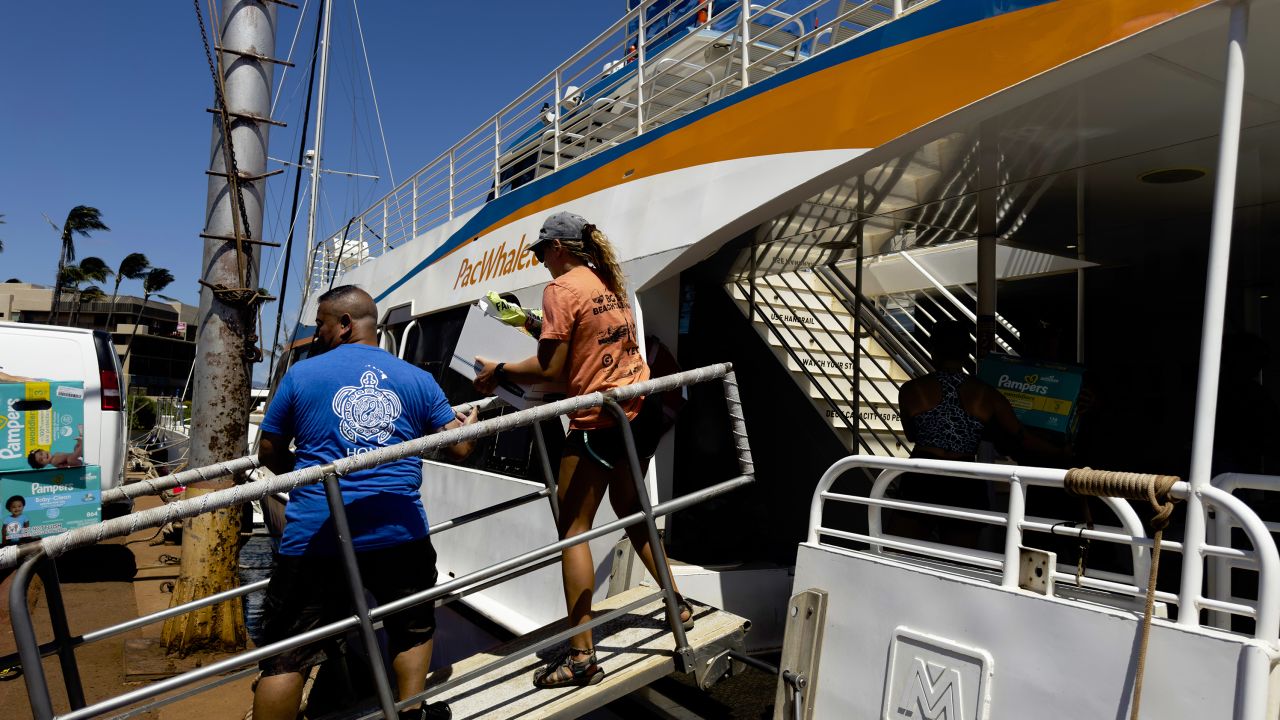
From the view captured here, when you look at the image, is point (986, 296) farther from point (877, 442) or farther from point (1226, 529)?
point (1226, 529)

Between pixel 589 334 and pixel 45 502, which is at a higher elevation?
pixel 589 334

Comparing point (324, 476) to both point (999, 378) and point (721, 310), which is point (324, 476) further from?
point (721, 310)

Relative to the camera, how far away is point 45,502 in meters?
5.85

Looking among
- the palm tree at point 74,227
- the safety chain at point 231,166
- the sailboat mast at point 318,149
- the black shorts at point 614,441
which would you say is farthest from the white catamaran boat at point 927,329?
the palm tree at point 74,227

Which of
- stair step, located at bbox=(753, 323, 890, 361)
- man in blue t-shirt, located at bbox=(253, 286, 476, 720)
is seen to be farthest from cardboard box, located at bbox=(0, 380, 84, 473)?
stair step, located at bbox=(753, 323, 890, 361)

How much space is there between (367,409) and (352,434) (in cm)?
9

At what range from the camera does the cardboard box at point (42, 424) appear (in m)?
5.71

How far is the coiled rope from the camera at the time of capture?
6.86 feet

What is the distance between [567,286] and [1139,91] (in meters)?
2.30

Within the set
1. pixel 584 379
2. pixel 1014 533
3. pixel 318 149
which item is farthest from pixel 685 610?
pixel 318 149

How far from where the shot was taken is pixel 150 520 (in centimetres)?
210

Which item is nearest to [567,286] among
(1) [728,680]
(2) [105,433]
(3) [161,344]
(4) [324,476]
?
(4) [324,476]

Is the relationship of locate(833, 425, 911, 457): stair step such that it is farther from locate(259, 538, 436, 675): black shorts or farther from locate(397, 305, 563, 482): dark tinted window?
locate(259, 538, 436, 675): black shorts

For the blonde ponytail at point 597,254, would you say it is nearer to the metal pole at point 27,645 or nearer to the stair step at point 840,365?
the metal pole at point 27,645
